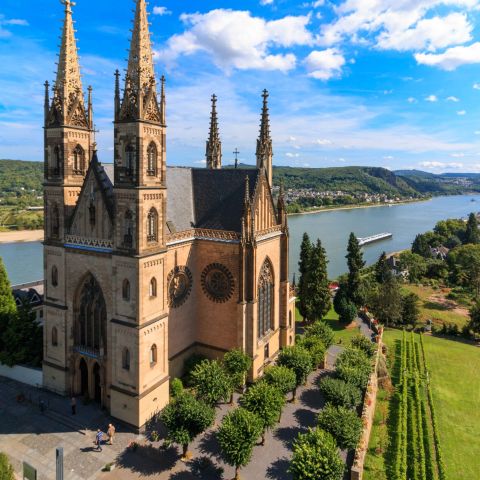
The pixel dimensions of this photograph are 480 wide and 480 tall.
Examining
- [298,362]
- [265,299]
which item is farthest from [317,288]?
[298,362]

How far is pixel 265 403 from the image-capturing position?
23672 millimetres

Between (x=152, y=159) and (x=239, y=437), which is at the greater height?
(x=152, y=159)

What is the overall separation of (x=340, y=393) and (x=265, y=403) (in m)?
5.28

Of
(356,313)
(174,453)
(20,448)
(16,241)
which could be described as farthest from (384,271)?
(16,241)

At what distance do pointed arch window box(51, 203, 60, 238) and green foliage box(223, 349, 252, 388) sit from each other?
14.7 metres

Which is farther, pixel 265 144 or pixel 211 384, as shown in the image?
pixel 265 144

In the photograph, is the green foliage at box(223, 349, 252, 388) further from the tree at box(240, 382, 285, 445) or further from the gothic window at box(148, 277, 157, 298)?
the gothic window at box(148, 277, 157, 298)

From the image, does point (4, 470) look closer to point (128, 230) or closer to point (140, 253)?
point (140, 253)

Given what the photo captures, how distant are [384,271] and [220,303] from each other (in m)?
41.1

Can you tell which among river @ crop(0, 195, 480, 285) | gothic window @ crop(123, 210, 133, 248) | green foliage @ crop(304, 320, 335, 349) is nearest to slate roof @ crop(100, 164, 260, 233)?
gothic window @ crop(123, 210, 133, 248)

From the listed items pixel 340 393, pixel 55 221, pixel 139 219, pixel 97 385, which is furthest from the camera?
pixel 55 221

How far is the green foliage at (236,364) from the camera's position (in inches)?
1094

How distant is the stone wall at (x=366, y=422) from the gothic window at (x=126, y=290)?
1603 cm

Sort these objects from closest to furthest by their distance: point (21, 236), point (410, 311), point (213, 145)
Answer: point (213, 145)
point (410, 311)
point (21, 236)
